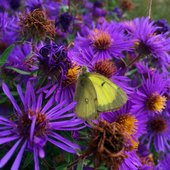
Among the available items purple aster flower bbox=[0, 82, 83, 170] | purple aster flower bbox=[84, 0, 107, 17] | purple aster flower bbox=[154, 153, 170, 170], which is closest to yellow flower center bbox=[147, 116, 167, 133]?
purple aster flower bbox=[154, 153, 170, 170]

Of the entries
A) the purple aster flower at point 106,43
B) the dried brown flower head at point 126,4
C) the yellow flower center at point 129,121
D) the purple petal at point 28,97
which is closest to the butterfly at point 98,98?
the purple petal at point 28,97

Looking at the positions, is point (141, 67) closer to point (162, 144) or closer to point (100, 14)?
point (162, 144)

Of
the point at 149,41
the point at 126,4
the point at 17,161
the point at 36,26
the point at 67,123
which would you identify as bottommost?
the point at 17,161

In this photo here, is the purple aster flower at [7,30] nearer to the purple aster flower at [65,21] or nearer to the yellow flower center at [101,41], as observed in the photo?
the purple aster flower at [65,21]

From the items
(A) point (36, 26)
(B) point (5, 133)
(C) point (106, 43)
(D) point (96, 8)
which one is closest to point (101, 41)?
(C) point (106, 43)

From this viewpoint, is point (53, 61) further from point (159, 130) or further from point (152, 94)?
point (159, 130)

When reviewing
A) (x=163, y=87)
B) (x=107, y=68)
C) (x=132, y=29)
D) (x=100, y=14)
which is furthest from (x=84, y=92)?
(x=100, y=14)

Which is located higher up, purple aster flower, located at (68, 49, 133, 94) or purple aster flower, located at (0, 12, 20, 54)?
purple aster flower, located at (0, 12, 20, 54)

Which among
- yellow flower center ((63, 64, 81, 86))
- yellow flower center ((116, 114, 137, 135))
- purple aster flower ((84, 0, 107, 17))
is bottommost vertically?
yellow flower center ((116, 114, 137, 135))

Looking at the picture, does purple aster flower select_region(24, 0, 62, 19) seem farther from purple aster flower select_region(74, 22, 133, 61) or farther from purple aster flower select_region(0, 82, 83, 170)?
purple aster flower select_region(0, 82, 83, 170)
